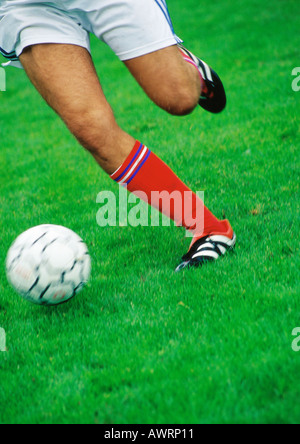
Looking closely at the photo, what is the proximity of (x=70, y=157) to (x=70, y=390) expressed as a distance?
3528 mm

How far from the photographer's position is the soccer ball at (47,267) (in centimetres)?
252

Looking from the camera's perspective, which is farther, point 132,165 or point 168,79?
point 132,165

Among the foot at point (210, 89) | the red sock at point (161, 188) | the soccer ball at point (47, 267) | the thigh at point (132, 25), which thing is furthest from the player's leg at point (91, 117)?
the foot at point (210, 89)

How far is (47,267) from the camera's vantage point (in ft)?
8.29

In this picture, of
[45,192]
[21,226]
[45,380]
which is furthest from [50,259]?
[45,192]

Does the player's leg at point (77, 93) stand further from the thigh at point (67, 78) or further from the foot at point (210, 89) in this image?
the foot at point (210, 89)

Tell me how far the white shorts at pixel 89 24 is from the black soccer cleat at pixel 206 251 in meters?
1.10

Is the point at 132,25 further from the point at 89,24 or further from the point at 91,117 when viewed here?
the point at 91,117

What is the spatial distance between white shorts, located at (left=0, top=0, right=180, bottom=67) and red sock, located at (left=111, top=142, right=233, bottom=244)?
55 cm

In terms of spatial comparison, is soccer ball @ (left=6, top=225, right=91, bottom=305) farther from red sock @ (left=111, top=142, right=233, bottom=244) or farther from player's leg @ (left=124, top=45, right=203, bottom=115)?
player's leg @ (left=124, top=45, right=203, bottom=115)

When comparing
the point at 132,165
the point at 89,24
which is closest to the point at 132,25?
the point at 89,24

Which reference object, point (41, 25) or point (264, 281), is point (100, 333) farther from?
point (41, 25)

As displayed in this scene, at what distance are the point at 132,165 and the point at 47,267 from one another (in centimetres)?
71

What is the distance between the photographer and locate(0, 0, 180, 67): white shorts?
8.17 ft
